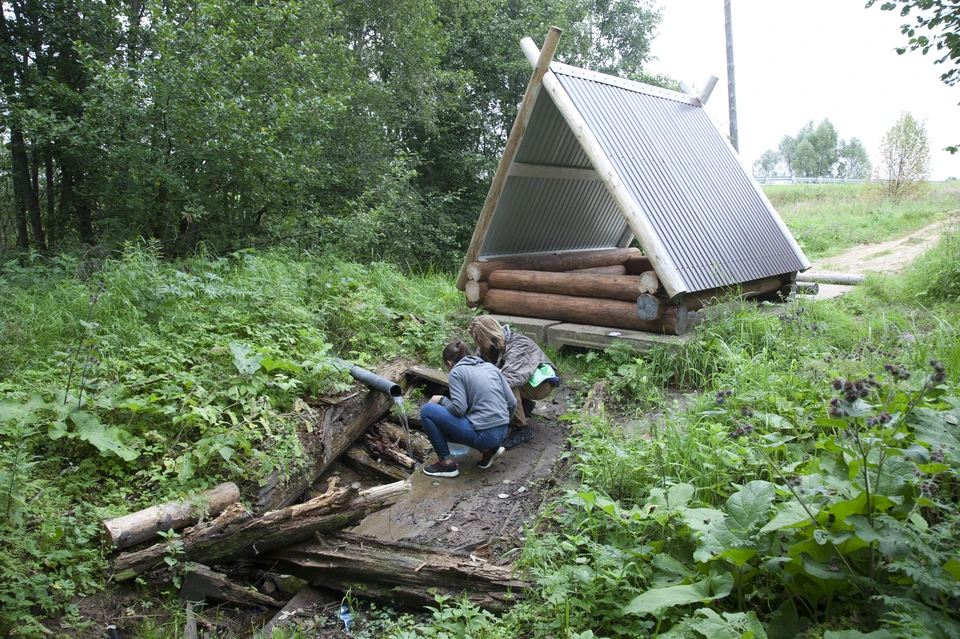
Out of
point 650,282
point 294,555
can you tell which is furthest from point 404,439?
point 650,282

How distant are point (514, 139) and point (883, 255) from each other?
34.9ft

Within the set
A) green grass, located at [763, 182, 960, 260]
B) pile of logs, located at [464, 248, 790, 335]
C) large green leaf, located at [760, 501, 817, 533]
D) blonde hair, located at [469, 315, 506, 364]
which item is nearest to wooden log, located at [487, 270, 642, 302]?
pile of logs, located at [464, 248, 790, 335]

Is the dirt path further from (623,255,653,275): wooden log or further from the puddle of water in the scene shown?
the puddle of water

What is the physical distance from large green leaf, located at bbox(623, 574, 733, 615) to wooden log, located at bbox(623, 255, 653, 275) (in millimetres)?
7813

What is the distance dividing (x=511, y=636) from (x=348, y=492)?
1.48 metres

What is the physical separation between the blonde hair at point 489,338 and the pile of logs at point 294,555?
224 cm

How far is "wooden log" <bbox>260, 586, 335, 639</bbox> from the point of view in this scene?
3699 mm

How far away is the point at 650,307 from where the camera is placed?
7164 millimetres

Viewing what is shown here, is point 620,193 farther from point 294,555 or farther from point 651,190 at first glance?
point 294,555

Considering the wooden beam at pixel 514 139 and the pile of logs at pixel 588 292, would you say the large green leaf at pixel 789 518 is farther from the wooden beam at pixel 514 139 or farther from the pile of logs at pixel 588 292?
the wooden beam at pixel 514 139

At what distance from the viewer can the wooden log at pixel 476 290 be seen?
9.07 meters

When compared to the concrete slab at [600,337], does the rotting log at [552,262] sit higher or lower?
higher

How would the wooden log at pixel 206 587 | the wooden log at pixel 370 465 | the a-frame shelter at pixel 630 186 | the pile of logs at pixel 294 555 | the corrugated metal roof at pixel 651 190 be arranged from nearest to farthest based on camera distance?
the pile of logs at pixel 294 555, the wooden log at pixel 206 587, the wooden log at pixel 370 465, the a-frame shelter at pixel 630 186, the corrugated metal roof at pixel 651 190

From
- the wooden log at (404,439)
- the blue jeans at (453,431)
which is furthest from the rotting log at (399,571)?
the wooden log at (404,439)
